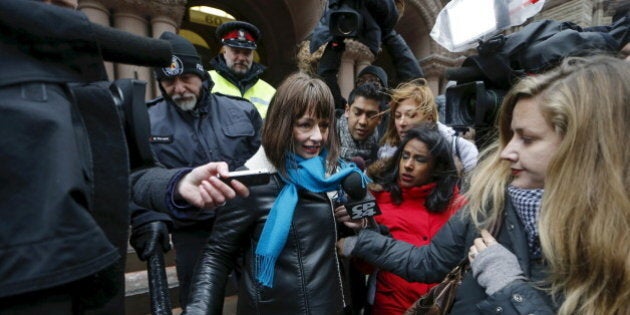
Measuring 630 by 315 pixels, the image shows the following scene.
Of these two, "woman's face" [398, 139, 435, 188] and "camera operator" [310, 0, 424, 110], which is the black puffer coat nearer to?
"woman's face" [398, 139, 435, 188]

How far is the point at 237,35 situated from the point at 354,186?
2.04 metres

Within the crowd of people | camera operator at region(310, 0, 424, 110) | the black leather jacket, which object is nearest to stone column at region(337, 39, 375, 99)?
camera operator at region(310, 0, 424, 110)

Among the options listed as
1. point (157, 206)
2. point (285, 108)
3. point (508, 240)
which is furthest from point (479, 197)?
point (157, 206)

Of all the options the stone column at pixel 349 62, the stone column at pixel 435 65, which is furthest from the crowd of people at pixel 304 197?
the stone column at pixel 435 65

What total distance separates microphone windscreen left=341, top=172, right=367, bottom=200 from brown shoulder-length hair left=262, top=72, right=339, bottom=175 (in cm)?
29

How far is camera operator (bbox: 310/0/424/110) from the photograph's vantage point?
7.55 ft

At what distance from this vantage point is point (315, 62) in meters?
3.04

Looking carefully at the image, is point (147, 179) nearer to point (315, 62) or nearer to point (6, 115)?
point (6, 115)

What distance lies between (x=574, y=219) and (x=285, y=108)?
1.15 meters

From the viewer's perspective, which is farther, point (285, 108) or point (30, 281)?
point (285, 108)

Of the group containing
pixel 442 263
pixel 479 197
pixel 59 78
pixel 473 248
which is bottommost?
pixel 442 263

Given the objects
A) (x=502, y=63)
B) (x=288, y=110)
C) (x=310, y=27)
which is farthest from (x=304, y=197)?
(x=310, y=27)

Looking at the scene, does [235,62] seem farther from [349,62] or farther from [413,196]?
[349,62]

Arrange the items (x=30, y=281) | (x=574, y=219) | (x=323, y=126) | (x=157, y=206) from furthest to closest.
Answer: (x=323, y=126) < (x=157, y=206) < (x=574, y=219) < (x=30, y=281)
